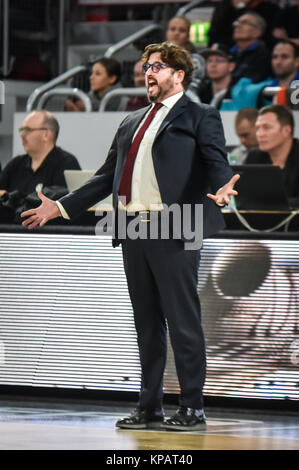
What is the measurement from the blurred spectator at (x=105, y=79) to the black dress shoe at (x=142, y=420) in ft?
16.8

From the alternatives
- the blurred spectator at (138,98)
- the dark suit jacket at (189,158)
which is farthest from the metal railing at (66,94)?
the dark suit jacket at (189,158)

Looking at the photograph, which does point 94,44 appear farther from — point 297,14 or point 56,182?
point 56,182

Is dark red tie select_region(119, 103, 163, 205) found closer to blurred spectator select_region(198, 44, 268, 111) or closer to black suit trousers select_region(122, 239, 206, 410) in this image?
black suit trousers select_region(122, 239, 206, 410)

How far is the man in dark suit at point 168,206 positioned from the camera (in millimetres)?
4340

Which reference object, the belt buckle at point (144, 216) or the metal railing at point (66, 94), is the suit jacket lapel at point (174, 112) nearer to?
the belt buckle at point (144, 216)

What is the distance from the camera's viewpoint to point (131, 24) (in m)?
11.4

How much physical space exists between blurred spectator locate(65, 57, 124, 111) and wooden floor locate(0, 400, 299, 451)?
446 cm

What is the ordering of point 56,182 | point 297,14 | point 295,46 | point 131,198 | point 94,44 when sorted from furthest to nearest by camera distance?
point 94,44 → point 297,14 → point 295,46 → point 56,182 → point 131,198

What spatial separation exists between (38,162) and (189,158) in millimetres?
2719

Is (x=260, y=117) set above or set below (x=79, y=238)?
above

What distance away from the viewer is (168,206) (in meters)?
4.32

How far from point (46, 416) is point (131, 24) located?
288 inches

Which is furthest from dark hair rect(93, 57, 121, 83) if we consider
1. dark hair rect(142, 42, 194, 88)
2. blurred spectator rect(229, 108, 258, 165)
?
dark hair rect(142, 42, 194, 88)

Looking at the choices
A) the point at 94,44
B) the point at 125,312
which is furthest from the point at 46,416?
→ the point at 94,44
